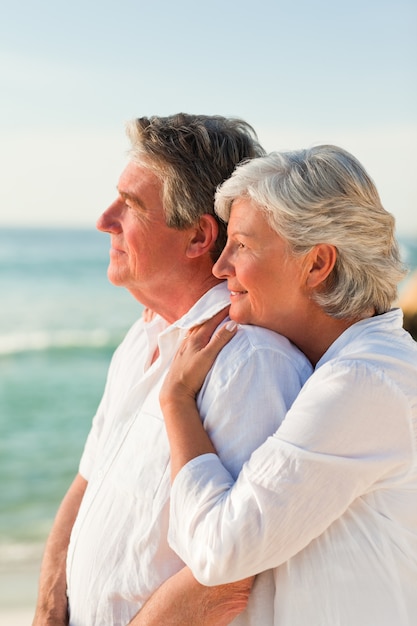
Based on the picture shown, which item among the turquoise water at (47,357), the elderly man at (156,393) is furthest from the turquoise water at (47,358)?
the elderly man at (156,393)

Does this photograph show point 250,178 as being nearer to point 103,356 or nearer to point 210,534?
point 210,534

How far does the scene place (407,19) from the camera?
24359 mm

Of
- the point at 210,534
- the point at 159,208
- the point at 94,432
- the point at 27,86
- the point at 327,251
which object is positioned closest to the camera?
the point at 210,534

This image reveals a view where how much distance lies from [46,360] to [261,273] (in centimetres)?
1282

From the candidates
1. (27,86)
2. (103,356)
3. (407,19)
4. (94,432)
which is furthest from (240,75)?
(94,432)

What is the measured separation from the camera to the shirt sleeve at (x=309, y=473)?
1688mm

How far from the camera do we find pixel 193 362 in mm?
1997

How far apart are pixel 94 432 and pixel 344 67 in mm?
23593

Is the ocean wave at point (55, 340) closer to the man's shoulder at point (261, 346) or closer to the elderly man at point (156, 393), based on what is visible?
the elderly man at point (156, 393)

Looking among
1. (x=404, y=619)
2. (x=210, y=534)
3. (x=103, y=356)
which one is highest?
(x=210, y=534)

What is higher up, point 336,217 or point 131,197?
point 336,217

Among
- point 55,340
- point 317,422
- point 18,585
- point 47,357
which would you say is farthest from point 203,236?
point 55,340

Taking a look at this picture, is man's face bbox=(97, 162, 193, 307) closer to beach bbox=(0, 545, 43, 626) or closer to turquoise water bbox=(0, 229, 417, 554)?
beach bbox=(0, 545, 43, 626)

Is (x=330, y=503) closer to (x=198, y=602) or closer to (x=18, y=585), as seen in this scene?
(x=198, y=602)
